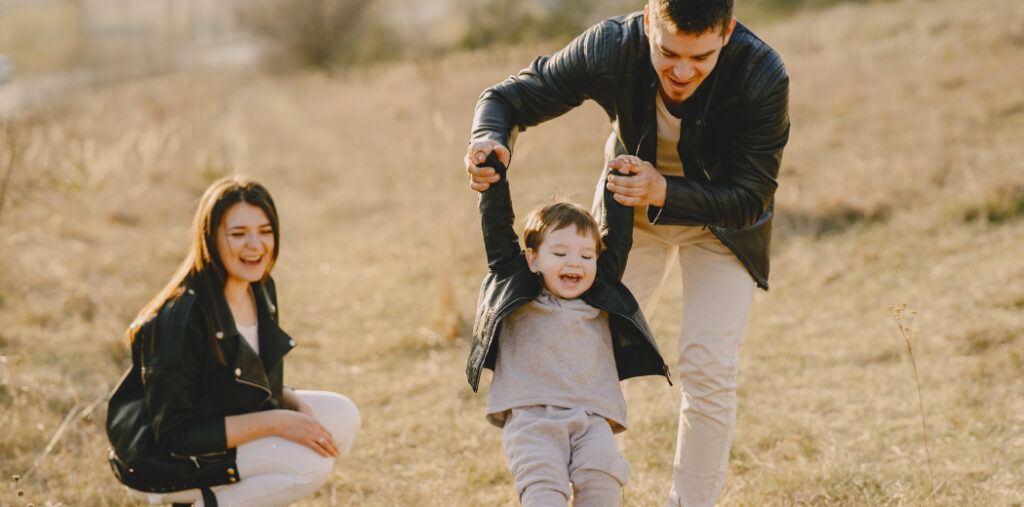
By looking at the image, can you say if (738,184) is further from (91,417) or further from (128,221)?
(128,221)

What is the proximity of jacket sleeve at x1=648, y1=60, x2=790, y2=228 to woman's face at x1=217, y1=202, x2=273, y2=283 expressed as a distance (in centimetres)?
148

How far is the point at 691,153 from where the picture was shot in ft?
10.3

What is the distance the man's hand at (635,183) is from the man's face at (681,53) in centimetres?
33

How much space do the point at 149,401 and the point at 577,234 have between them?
5.34 feet

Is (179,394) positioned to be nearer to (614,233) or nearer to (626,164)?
(614,233)

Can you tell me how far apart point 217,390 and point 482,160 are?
136cm

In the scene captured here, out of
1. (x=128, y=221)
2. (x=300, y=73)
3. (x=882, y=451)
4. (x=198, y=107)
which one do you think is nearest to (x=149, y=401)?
(x=882, y=451)

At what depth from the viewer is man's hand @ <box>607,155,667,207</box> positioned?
275 cm

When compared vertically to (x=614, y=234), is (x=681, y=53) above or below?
above

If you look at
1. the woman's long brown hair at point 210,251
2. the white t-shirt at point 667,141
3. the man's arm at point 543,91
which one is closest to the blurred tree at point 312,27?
the woman's long brown hair at point 210,251

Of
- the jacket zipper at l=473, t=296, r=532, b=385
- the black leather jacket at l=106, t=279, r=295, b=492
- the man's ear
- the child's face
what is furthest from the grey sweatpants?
the man's ear

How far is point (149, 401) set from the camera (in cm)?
300

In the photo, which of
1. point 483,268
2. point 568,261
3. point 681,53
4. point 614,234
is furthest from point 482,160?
point 483,268

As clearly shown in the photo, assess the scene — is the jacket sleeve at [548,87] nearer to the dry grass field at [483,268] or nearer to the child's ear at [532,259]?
the child's ear at [532,259]
